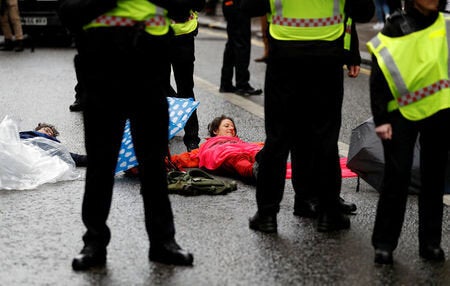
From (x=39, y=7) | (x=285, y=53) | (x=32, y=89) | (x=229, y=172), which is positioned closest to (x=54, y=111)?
(x=32, y=89)

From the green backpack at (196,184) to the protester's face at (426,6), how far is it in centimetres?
232

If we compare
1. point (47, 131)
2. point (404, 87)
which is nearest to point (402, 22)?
point (404, 87)

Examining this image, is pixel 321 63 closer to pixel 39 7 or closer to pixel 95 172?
pixel 95 172

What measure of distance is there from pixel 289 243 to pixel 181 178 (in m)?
1.51

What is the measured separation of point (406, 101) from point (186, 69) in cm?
376

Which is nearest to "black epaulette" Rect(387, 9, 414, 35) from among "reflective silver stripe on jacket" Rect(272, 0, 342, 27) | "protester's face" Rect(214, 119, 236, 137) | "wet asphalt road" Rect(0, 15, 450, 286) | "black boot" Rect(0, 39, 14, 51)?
"reflective silver stripe on jacket" Rect(272, 0, 342, 27)

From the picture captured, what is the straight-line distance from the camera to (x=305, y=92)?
239 inches

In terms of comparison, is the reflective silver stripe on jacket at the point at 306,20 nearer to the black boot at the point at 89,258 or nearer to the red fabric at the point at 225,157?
the black boot at the point at 89,258

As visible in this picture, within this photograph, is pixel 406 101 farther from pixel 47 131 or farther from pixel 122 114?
pixel 47 131

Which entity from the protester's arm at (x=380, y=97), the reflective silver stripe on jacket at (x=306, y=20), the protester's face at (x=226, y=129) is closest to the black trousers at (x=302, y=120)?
the reflective silver stripe on jacket at (x=306, y=20)

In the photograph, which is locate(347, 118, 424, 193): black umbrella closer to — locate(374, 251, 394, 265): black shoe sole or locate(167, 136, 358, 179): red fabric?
locate(167, 136, 358, 179): red fabric

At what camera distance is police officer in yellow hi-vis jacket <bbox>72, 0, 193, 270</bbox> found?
5254 mm

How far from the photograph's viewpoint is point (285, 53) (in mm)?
6027

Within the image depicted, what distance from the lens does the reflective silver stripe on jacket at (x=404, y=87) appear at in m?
5.45
